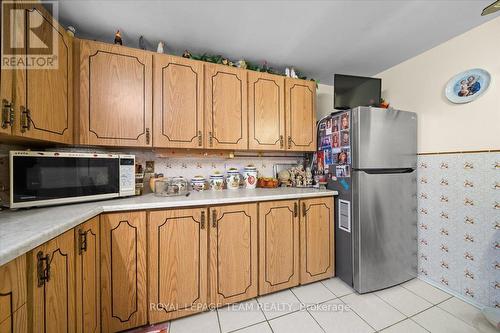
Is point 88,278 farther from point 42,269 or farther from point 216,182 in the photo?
point 216,182

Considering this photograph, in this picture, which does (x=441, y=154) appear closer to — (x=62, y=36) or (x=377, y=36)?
(x=377, y=36)

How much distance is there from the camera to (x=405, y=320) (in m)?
1.37

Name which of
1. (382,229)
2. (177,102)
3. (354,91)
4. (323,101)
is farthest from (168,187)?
(323,101)

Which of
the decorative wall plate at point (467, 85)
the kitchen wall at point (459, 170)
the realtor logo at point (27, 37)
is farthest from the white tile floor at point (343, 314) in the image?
the realtor logo at point (27, 37)

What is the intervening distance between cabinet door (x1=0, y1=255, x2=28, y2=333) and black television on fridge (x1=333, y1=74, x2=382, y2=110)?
2.31 m

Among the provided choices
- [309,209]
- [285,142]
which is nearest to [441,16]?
Answer: [285,142]

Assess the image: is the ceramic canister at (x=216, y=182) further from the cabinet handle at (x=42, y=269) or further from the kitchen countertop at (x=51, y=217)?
the cabinet handle at (x=42, y=269)

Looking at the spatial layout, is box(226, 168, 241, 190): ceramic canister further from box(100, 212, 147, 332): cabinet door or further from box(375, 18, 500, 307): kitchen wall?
box(375, 18, 500, 307): kitchen wall

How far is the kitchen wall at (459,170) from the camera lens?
4.72 feet

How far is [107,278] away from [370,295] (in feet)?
6.70

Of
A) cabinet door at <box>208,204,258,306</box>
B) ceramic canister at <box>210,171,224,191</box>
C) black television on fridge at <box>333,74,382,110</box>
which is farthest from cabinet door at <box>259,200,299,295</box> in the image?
black television on fridge at <box>333,74,382,110</box>

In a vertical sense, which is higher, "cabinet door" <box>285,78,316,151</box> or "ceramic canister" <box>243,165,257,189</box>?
Answer: "cabinet door" <box>285,78,316,151</box>

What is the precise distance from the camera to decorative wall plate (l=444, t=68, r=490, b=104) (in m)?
1.49

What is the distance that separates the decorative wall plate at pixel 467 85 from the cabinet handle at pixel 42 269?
2.90 m
